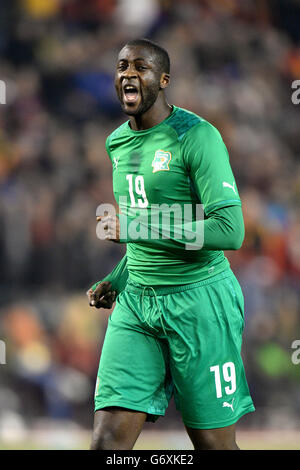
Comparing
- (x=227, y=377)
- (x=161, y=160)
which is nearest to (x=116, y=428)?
(x=227, y=377)

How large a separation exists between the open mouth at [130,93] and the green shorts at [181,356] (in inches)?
34.9

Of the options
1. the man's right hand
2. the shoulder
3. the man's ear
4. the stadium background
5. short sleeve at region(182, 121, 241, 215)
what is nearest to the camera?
short sleeve at region(182, 121, 241, 215)

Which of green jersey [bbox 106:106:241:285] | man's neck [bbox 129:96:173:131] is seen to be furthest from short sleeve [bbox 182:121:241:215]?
man's neck [bbox 129:96:173:131]

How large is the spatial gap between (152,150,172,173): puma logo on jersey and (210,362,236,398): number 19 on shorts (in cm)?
94

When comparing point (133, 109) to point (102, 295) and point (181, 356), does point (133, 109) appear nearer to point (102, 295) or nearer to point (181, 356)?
point (102, 295)

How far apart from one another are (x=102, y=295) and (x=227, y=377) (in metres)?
0.75

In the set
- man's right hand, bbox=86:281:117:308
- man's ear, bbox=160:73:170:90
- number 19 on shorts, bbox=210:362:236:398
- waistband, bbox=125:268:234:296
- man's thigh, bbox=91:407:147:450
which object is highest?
man's ear, bbox=160:73:170:90

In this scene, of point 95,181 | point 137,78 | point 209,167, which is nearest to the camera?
point 209,167

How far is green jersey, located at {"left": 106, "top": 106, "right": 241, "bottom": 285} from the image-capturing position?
3.55m

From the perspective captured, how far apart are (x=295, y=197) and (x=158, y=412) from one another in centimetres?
522

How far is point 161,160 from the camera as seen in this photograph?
12.2ft

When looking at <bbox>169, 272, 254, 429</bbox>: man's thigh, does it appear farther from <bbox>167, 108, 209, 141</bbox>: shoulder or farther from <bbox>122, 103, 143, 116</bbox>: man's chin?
<bbox>122, 103, 143, 116</bbox>: man's chin

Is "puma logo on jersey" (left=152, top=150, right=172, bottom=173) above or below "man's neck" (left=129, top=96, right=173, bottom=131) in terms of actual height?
below
